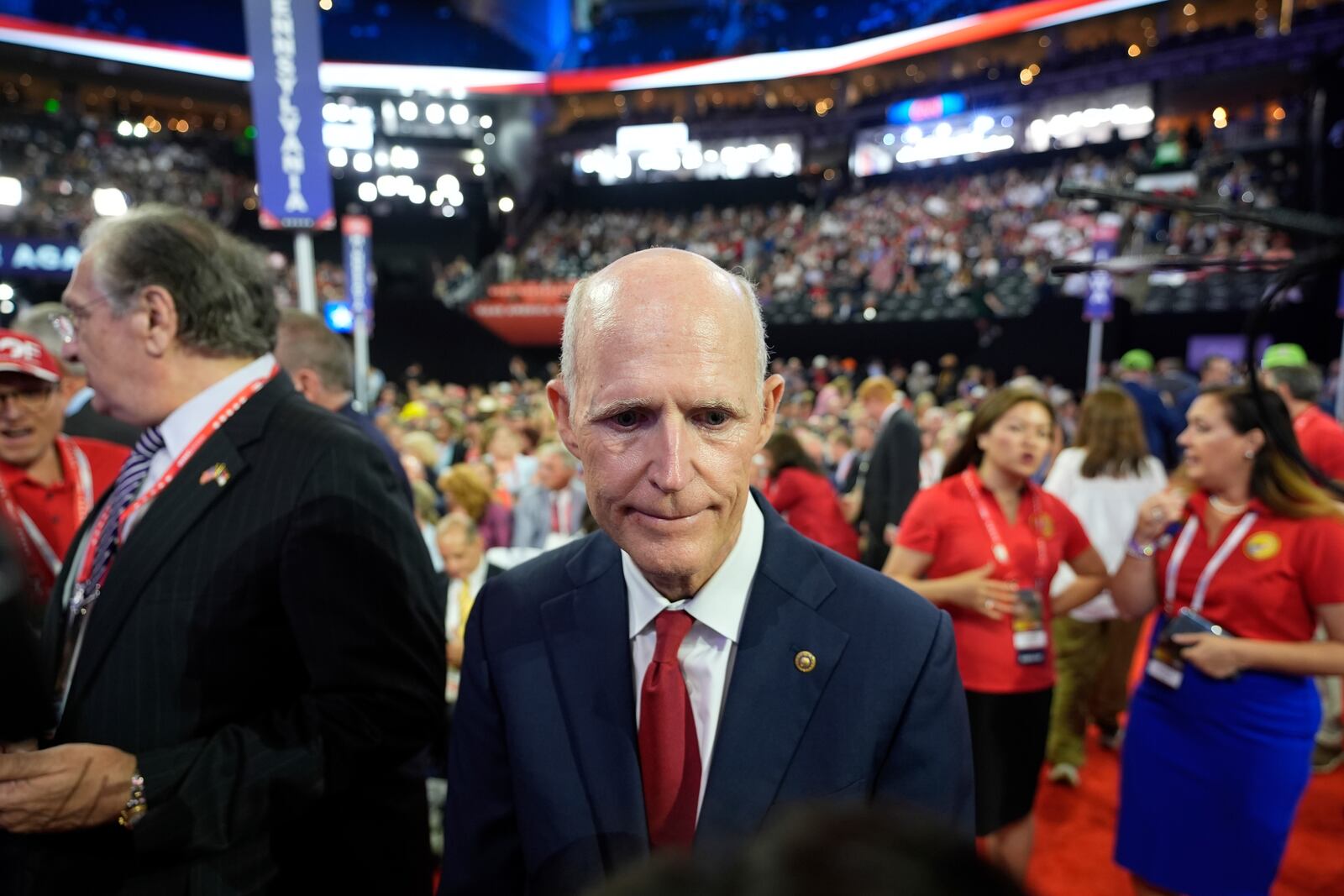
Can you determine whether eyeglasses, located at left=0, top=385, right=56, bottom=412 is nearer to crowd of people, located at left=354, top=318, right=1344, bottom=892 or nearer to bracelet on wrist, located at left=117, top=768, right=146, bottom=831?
bracelet on wrist, located at left=117, top=768, right=146, bottom=831

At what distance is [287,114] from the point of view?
3678 millimetres

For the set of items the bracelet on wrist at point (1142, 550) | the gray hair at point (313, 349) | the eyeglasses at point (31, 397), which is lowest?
the bracelet on wrist at point (1142, 550)

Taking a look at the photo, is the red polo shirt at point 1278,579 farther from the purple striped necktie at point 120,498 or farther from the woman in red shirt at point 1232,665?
the purple striped necktie at point 120,498

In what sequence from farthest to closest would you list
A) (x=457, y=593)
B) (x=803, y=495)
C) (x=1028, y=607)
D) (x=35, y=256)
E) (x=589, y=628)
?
(x=35, y=256) < (x=803, y=495) < (x=457, y=593) < (x=1028, y=607) < (x=589, y=628)

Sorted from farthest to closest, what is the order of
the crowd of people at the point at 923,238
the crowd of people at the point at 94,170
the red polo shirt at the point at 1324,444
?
the crowd of people at the point at 94,170, the crowd of people at the point at 923,238, the red polo shirt at the point at 1324,444

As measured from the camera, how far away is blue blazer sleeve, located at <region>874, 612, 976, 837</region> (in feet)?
3.73

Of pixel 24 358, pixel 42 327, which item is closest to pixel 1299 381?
pixel 24 358

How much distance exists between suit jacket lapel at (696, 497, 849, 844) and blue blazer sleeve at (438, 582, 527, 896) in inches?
13.8

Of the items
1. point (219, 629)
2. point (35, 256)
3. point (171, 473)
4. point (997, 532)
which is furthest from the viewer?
point (35, 256)

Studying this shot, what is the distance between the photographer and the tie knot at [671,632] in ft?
3.84

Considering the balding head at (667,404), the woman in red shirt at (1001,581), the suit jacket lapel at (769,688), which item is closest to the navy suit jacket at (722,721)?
the suit jacket lapel at (769,688)

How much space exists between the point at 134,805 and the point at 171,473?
24.4 inches

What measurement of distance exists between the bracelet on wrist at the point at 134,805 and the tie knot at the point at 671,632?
0.93 m

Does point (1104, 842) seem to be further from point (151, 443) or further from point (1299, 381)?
point (151, 443)
